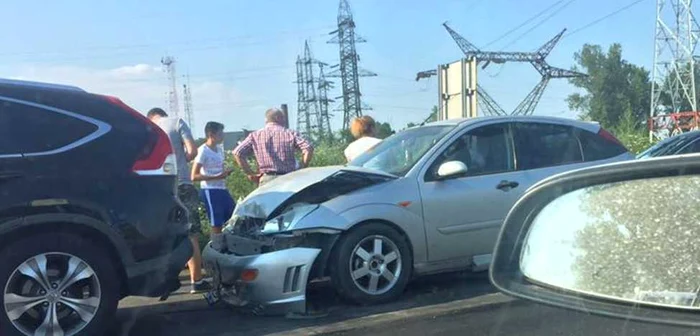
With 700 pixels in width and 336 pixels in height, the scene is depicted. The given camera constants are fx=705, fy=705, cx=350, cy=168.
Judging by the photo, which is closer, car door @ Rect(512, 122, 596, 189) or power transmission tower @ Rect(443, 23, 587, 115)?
car door @ Rect(512, 122, 596, 189)

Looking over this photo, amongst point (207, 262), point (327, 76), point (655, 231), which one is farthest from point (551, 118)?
point (327, 76)

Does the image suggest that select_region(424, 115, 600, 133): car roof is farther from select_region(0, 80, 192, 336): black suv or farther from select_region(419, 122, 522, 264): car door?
select_region(0, 80, 192, 336): black suv

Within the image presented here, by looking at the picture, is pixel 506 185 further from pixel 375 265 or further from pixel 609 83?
pixel 609 83

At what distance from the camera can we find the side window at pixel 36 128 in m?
4.58

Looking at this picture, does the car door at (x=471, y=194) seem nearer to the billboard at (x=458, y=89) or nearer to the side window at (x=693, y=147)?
the billboard at (x=458, y=89)

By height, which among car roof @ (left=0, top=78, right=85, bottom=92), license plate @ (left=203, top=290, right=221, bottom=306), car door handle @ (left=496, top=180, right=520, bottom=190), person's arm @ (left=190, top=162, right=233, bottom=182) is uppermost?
car roof @ (left=0, top=78, right=85, bottom=92)

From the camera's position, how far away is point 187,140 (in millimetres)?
6848

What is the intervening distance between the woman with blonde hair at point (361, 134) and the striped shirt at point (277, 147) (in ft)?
1.75

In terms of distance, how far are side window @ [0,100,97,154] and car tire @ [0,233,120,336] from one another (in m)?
0.60

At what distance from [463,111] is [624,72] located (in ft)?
121

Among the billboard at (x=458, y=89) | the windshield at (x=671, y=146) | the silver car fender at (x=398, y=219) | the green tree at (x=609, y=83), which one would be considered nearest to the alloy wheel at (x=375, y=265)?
the silver car fender at (x=398, y=219)

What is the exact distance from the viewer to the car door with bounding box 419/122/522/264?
19.4 feet

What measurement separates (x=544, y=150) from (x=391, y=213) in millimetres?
1734

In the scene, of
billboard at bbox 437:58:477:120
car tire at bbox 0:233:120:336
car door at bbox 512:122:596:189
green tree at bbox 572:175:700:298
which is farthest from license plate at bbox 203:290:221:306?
billboard at bbox 437:58:477:120
